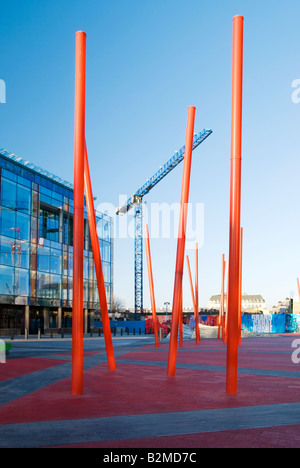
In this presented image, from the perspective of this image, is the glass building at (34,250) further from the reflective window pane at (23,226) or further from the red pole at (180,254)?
the red pole at (180,254)

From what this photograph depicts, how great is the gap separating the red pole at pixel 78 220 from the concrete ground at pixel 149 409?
2.02 feet

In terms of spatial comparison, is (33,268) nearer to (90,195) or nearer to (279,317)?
(279,317)

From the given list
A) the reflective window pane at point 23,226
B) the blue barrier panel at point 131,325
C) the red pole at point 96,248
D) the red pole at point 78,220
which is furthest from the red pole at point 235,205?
the blue barrier panel at point 131,325

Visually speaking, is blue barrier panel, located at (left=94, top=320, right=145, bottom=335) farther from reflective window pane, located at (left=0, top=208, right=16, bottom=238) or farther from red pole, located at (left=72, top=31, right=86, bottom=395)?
red pole, located at (left=72, top=31, right=86, bottom=395)

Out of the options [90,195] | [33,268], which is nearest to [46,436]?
[90,195]

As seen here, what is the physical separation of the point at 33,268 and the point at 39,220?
4506 millimetres

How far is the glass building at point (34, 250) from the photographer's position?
135ft

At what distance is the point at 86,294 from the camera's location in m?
53.7

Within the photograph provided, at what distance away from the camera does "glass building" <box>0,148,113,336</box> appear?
41.0 m

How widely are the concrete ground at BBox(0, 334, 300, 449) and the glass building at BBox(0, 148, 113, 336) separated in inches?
1116

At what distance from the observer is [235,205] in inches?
383

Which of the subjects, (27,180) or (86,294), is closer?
(27,180)

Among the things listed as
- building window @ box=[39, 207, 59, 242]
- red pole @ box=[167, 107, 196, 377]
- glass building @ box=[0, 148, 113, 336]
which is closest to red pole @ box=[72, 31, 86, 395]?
red pole @ box=[167, 107, 196, 377]

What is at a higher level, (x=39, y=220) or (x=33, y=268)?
(x=39, y=220)
